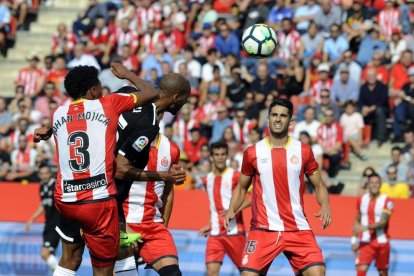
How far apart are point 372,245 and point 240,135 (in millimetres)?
4381

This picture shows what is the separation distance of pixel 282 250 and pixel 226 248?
12.7ft

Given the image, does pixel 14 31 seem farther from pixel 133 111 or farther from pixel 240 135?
pixel 133 111

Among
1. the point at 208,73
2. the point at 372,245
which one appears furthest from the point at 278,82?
the point at 372,245

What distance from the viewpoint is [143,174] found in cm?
988

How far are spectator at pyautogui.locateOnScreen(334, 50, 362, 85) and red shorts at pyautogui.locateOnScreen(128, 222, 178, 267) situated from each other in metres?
9.55

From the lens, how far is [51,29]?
25.4m

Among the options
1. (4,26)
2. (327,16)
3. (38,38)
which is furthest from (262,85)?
(4,26)

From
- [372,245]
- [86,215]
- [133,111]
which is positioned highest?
[133,111]

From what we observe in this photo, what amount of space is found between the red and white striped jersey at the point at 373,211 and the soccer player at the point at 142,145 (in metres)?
5.70

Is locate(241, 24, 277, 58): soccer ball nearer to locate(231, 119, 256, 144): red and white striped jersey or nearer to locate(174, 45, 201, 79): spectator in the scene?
locate(231, 119, 256, 144): red and white striped jersey

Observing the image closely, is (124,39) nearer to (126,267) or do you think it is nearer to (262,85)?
(262,85)

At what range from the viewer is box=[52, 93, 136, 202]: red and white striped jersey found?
919 cm

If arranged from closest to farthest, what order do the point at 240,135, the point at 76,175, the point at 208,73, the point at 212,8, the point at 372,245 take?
the point at 76,175 → the point at 372,245 → the point at 240,135 → the point at 208,73 → the point at 212,8

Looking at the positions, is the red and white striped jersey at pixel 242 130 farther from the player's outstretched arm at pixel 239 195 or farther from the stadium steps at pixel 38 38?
the player's outstretched arm at pixel 239 195
